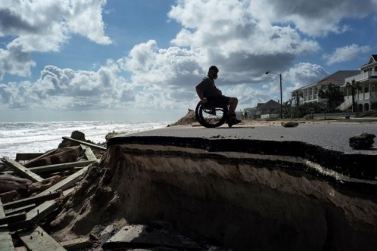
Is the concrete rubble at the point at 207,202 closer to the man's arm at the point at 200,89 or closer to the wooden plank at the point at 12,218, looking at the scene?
the wooden plank at the point at 12,218

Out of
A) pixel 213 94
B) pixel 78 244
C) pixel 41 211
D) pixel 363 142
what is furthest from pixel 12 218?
pixel 363 142

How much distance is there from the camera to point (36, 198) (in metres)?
8.79

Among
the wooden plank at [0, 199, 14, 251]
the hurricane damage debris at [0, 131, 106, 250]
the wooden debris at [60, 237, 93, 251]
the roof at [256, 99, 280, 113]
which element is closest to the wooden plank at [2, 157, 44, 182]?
the hurricane damage debris at [0, 131, 106, 250]

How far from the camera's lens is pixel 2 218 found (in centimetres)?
723

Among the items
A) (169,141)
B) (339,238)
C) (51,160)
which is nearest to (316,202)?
(339,238)

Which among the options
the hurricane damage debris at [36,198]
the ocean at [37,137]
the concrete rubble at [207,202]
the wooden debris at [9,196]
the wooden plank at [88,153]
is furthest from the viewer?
the ocean at [37,137]

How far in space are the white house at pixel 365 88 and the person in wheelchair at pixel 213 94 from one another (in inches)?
1999

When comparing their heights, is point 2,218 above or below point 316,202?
below

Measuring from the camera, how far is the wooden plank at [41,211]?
7.59 meters

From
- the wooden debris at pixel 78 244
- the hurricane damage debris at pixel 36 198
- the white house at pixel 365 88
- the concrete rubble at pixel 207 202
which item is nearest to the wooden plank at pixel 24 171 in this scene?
the hurricane damage debris at pixel 36 198

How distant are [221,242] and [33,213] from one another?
4029mm

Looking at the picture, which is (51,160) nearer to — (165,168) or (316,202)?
(165,168)

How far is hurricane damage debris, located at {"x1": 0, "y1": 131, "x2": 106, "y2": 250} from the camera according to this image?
655 cm

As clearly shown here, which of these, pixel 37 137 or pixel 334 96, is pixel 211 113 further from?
pixel 334 96
